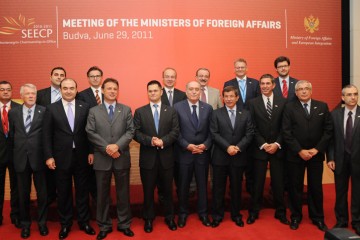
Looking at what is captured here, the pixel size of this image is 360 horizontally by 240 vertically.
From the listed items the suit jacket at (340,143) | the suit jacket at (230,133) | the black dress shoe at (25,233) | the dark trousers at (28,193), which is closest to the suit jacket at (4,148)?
the dark trousers at (28,193)

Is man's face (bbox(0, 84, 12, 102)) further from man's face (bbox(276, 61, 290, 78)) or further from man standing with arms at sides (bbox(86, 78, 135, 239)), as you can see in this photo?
man's face (bbox(276, 61, 290, 78))

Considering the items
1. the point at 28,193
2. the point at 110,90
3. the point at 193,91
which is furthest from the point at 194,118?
the point at 28,193

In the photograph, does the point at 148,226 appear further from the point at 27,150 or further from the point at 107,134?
the point at 27,150

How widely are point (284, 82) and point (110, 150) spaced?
2.47 m

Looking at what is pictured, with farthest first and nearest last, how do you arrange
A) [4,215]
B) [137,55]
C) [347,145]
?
[137,55], [4,215], [347,145]

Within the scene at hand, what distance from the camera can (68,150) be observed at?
3629 mm

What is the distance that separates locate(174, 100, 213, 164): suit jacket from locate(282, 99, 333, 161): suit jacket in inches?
33.9

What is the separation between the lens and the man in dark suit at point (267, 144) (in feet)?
12.9

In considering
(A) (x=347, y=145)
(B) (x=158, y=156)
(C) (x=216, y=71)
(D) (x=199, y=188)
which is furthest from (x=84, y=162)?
(C) (x=216, y=71)

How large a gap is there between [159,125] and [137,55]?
2586 millimetres

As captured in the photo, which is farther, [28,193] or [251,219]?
[251,219]

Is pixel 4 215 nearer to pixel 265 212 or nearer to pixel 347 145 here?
pixel 265 212

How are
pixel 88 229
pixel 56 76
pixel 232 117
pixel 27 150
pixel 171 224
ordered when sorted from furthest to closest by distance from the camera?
pixel 56 76, pixel 232 117, pixel 171 224, pixel 88 229, pixel 27 150

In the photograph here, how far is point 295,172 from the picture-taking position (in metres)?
3.88
